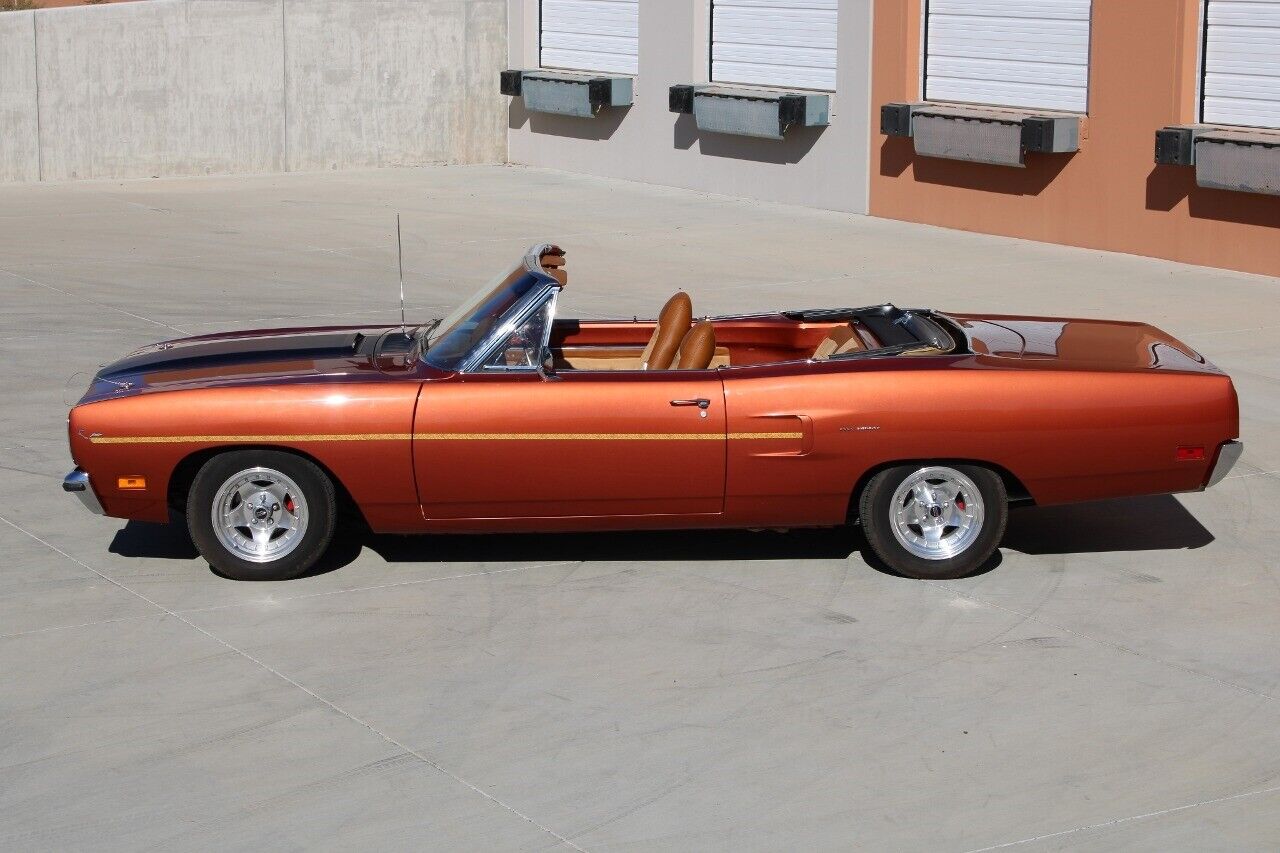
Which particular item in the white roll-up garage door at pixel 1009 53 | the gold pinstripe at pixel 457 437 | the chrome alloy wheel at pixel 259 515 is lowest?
the chrome alloy wheel at pixel 259 515

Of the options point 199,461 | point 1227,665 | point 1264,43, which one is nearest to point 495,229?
point 1264,43

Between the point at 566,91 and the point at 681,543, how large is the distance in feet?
46.5

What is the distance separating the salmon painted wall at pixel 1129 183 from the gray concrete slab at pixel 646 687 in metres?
5.17

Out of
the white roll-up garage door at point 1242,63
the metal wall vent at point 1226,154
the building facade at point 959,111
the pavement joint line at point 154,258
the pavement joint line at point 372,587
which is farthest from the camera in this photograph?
the pavement joint line at point 154,258

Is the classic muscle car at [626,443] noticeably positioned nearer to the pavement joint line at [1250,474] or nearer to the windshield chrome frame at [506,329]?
the windshield chrome frame at [506,329]

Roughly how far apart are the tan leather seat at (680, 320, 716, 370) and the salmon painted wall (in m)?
8.33

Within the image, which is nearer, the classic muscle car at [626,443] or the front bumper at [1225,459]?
the classic muscle car at [626,443]

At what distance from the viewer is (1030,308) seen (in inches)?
525

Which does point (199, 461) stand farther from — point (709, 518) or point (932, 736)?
point (932, 736)

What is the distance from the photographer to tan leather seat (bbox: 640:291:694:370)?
7.73 m

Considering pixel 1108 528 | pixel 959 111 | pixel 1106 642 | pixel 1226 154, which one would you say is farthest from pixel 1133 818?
pixel 959 111

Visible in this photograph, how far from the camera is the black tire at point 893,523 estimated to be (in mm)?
7297

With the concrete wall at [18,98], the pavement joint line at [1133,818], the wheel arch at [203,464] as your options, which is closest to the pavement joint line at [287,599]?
the wheel arch at [203,464]

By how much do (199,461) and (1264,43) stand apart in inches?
403
